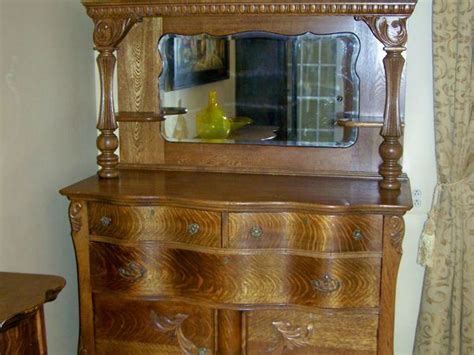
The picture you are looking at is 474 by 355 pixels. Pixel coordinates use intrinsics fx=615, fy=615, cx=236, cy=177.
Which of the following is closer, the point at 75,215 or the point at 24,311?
the point at 24,311

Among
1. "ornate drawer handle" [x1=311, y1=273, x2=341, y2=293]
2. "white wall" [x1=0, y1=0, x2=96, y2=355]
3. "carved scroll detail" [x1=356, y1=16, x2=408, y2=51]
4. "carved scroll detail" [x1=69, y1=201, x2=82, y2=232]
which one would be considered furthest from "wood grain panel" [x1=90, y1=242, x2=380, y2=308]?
"carved scroll detail" [x1=356, y1=16, x2=408, y2=51]

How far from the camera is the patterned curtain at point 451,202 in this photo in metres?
2.32

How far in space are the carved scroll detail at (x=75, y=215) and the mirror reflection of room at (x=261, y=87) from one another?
53cm

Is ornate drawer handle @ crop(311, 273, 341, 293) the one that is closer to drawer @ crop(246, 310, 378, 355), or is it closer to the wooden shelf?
drawer @ crop(246, 310, 378, 355)

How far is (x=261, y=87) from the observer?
253 centimetres

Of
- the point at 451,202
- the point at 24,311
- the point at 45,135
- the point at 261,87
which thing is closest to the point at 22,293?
the point at 24,311

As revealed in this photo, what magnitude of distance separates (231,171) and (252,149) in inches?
5.0

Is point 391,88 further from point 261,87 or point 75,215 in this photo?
point 75,215

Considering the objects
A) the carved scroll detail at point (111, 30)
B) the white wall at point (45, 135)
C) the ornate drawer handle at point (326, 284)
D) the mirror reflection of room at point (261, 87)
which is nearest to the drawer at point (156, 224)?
the white wall at point (45, 135)

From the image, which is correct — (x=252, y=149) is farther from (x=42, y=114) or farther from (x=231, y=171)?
(x=42, y=114)

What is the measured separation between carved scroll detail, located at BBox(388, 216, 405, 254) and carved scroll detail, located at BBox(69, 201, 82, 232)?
1126 mm

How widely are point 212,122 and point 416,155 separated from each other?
857 millimetres

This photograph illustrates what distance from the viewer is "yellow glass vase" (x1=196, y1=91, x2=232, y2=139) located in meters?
2.58

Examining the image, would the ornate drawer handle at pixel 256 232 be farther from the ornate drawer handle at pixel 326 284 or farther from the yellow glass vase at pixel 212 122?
the yellow glass vase at pixel 212 122
